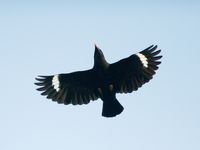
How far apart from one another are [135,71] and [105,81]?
912 millimetres

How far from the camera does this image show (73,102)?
10555 mm

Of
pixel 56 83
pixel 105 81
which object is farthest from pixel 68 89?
pixel 105 81

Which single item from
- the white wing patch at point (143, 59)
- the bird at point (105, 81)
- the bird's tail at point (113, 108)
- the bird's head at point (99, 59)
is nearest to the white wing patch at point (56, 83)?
A: the bird at point (105, 81)

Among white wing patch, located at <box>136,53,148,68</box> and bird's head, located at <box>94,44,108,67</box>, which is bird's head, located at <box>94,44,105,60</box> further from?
white wing patch, located at <box>136,53,148,68</box>

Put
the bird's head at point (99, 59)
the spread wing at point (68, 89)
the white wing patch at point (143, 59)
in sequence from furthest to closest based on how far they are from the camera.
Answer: the spread wing at point (68, 89) < the white wing patch at point (143, 59) < the bird's head at point (99, 59)

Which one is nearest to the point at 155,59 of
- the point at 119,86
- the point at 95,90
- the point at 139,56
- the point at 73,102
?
the point at 139,56

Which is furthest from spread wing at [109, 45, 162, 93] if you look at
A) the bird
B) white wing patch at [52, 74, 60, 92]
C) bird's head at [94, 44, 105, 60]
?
white wing patch at [52, 74, 60, 92]

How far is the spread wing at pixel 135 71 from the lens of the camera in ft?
33.0

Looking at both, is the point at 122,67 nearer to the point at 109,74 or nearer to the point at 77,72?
the point at 109,74

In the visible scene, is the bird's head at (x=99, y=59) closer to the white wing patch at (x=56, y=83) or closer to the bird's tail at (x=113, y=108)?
the bird's tail at (x=113, y=108)

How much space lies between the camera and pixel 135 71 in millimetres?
10227

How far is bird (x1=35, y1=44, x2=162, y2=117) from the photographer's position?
32.6 ft

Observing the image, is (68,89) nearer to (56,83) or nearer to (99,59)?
(56,83)

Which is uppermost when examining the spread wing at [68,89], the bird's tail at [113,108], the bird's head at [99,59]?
the bird's head at [99,59]
